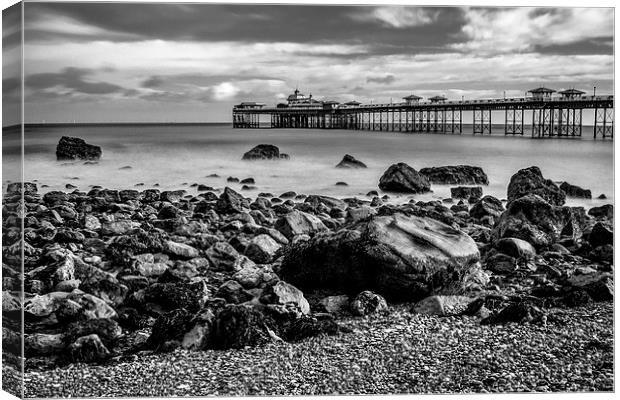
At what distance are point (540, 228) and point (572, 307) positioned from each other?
151cm

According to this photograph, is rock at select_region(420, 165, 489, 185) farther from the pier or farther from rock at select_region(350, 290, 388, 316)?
rock at select_region(350, 290, 388, 316)

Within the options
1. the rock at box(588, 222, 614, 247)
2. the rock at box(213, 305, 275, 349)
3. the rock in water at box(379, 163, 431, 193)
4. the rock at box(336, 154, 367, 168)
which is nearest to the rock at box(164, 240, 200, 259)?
the rock at box(213, 305, 275, 349)

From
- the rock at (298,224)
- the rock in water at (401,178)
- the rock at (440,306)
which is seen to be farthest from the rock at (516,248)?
the rock at (298,224)

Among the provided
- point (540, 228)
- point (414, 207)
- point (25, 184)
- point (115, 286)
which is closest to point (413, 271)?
point (414, 207)

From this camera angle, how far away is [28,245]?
8586mm

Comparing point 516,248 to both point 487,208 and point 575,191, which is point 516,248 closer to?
point 487,208

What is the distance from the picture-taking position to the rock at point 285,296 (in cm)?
807

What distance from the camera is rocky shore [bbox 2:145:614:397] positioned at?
7430mm

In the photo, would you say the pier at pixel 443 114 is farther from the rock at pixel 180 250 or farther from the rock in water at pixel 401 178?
the rock at pixel 180 250

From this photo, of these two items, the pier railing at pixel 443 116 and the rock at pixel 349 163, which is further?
the rock at pixel 349 163

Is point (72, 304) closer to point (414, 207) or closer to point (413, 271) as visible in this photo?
point (413, 271)

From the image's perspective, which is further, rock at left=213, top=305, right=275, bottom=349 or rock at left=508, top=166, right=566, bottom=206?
rock at left=508, top=166, right=566, bottom=206

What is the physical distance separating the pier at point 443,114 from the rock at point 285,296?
5.79 feet

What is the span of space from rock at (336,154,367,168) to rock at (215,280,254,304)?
6.42 ft
